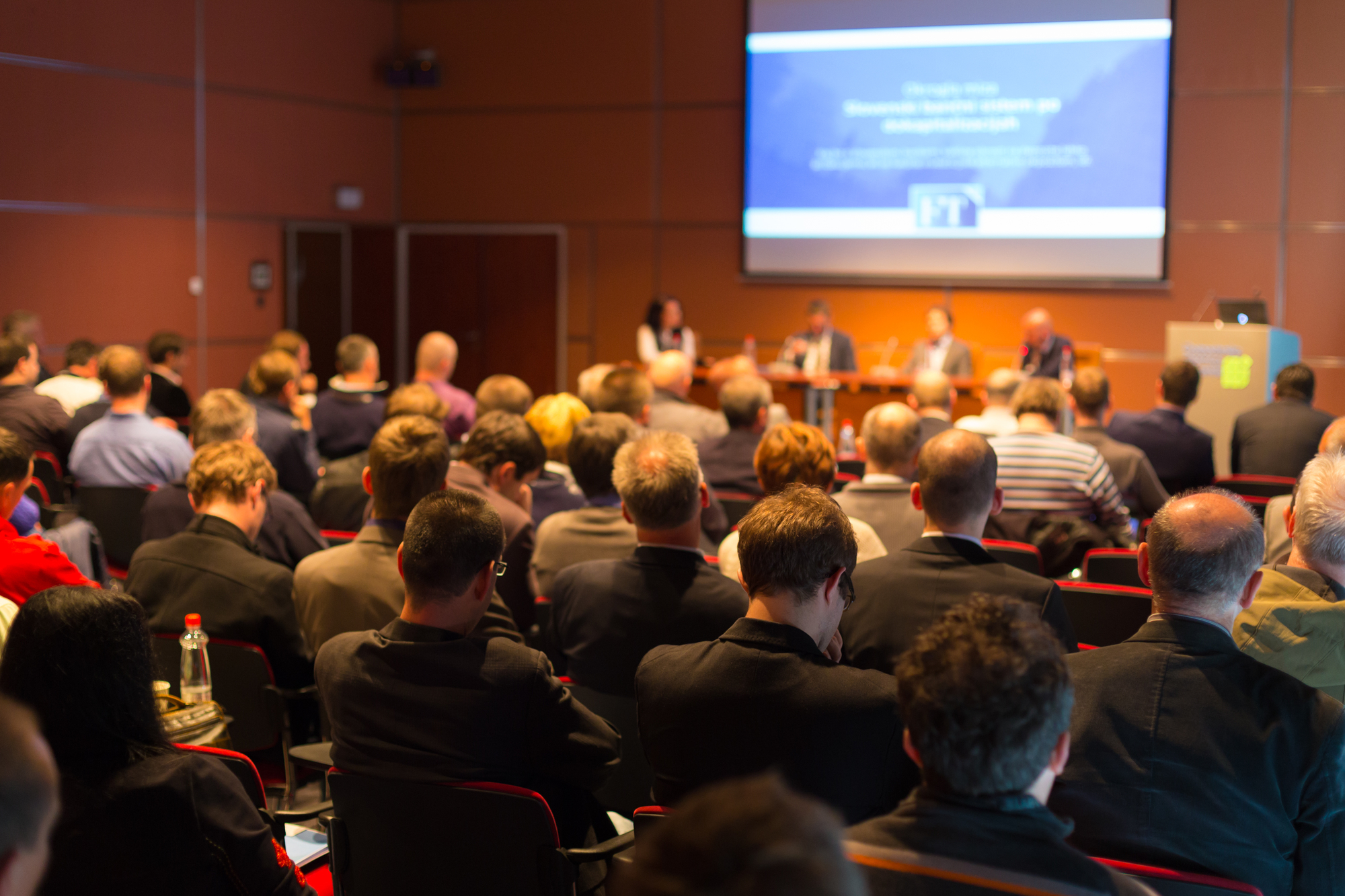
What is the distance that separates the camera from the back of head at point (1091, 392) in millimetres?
5410

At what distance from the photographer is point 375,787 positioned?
2104 millimetres

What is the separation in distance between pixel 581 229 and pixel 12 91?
15.6 ft

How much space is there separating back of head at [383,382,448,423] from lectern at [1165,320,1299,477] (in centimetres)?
511

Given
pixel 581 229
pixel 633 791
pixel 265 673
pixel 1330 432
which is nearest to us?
pixel 633 791

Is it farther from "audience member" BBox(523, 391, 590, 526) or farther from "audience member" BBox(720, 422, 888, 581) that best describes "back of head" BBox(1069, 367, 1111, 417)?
"audience member" BBox(523, 391, 590, 526)

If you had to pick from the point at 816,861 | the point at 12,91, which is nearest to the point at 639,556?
the point at 816,861

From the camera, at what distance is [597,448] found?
159 inches

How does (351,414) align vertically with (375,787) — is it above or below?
above

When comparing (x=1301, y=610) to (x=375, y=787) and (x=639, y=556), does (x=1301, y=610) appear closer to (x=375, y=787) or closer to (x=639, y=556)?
(x=639, y=556)

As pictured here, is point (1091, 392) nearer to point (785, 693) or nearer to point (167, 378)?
point (785, 693)

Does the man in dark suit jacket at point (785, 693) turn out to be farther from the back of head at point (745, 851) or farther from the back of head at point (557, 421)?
the back of head at point (557, 421)

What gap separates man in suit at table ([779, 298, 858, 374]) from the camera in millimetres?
9570

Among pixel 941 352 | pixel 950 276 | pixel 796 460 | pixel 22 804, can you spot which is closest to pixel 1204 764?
pixel 22 804

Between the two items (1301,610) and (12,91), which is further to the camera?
(12,91)
